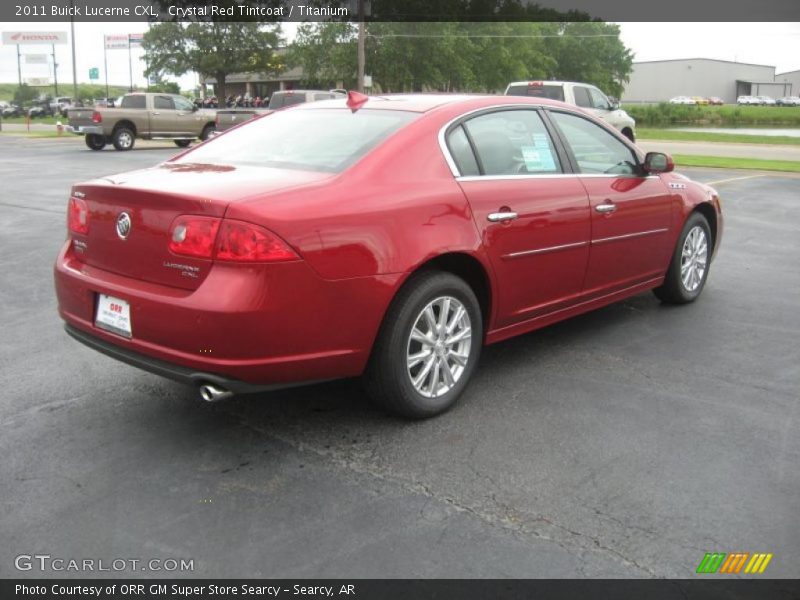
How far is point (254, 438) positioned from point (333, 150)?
1.49 meters

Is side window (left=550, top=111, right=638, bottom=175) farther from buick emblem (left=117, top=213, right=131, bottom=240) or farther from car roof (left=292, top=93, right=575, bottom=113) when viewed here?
buick emblem (left=117, top=213, right=131, bottom=240)

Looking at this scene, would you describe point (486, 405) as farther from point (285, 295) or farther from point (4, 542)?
point (4, 542)

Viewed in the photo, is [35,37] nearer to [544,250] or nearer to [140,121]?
[140,121]

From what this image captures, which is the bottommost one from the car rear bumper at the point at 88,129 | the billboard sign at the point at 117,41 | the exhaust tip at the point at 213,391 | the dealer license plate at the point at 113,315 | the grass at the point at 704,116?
the exhaust tip at the point at 213,391

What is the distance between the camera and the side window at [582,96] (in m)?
18.6

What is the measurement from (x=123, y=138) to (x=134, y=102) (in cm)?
141

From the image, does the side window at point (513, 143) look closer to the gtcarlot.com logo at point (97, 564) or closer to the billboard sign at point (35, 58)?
the gtcarlot.com logo at point (97, 564)

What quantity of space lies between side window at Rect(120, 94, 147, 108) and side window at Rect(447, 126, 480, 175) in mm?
23489

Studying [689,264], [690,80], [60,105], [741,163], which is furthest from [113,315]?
[690,80]

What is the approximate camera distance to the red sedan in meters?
3.26

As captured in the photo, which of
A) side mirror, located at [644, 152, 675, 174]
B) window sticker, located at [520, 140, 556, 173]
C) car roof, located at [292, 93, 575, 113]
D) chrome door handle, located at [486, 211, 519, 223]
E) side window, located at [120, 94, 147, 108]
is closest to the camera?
chrome door handle, located at [486, 211, 519, 223]

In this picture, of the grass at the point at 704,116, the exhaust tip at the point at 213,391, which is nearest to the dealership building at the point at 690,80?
the grass at the point at 704,116

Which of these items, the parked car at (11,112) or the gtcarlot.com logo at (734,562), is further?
the parked car at (11,112)

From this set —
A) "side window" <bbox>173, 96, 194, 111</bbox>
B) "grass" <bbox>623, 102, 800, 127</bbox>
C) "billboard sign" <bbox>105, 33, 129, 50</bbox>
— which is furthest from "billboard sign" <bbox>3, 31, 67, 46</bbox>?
"grass" <bbox>623, 102, 800, 127</bbox>
